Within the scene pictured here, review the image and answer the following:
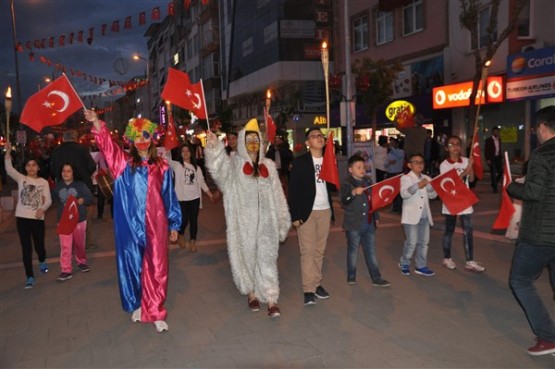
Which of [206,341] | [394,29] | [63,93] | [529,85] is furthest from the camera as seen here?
[394,29]

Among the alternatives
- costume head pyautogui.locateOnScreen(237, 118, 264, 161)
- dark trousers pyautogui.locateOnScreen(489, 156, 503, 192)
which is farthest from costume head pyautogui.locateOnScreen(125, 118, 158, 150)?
dark trousers pyautogui.locateOnScreen(489, 156, 503, 192)

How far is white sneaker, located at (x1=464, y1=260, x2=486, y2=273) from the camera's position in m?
6.83

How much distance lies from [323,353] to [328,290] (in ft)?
6.23

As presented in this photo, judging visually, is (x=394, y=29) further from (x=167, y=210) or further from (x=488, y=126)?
(x=167, y=210)

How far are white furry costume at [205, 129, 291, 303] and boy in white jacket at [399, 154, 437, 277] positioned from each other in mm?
1866

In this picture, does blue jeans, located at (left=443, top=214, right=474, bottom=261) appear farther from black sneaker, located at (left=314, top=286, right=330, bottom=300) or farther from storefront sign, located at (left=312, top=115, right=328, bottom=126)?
storefront sign, located at (left=312, top=115, right=328, bottom=126)

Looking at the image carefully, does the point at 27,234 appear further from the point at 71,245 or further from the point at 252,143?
the point at 252,143

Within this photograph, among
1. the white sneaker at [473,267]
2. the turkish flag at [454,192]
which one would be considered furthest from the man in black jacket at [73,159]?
the white sneaker at [473,267]

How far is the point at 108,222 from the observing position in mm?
12891

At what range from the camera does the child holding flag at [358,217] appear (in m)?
6.28

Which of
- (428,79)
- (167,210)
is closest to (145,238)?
(167,210)

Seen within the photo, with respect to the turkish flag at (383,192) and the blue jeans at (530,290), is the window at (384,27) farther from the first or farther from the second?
the blue jeans at (530,290)

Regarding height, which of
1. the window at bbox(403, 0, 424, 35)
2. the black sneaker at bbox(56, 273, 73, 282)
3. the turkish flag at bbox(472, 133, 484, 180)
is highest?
the window at bbox(403, 0, 424, 35)

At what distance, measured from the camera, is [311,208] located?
226 inches
